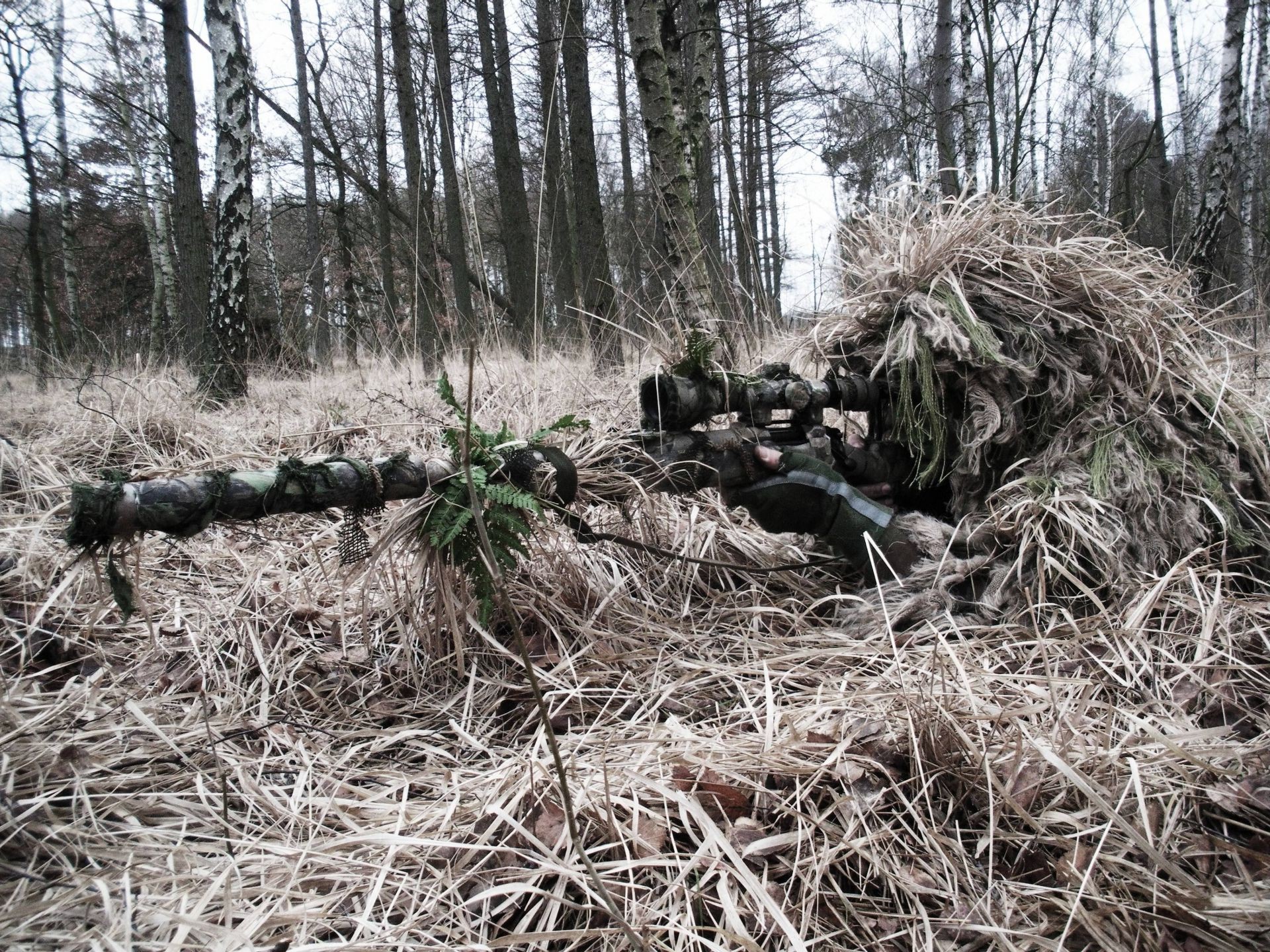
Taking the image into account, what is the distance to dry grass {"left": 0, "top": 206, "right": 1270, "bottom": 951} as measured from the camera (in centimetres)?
104

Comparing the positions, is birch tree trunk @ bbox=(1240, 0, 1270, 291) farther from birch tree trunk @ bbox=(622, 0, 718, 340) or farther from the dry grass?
the dry grass

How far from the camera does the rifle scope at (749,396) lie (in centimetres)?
187

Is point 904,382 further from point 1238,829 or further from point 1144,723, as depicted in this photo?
point 1238,829

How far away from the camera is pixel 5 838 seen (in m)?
1.17

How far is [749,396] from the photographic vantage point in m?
2.01

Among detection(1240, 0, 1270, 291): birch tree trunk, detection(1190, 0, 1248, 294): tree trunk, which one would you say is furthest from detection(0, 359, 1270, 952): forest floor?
detection(1240, 0, 1270, 291): birch tree trunk

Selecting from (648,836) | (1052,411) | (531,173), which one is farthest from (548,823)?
(531,173)

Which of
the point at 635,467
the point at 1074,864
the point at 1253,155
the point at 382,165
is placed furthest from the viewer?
the point at 1253,155

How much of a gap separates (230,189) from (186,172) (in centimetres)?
198

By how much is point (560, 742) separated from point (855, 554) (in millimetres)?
1032

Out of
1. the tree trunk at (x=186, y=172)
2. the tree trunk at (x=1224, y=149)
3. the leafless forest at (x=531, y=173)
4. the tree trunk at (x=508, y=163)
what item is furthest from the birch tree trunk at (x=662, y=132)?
the tree trunk at (x=1224, y=149)

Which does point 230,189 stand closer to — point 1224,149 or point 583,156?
point 583,156

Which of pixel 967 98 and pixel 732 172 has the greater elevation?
pixel 967 98

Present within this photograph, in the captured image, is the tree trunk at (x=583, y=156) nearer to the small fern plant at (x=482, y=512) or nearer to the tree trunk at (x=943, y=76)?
the tree trunk at (x=943, y=76)
